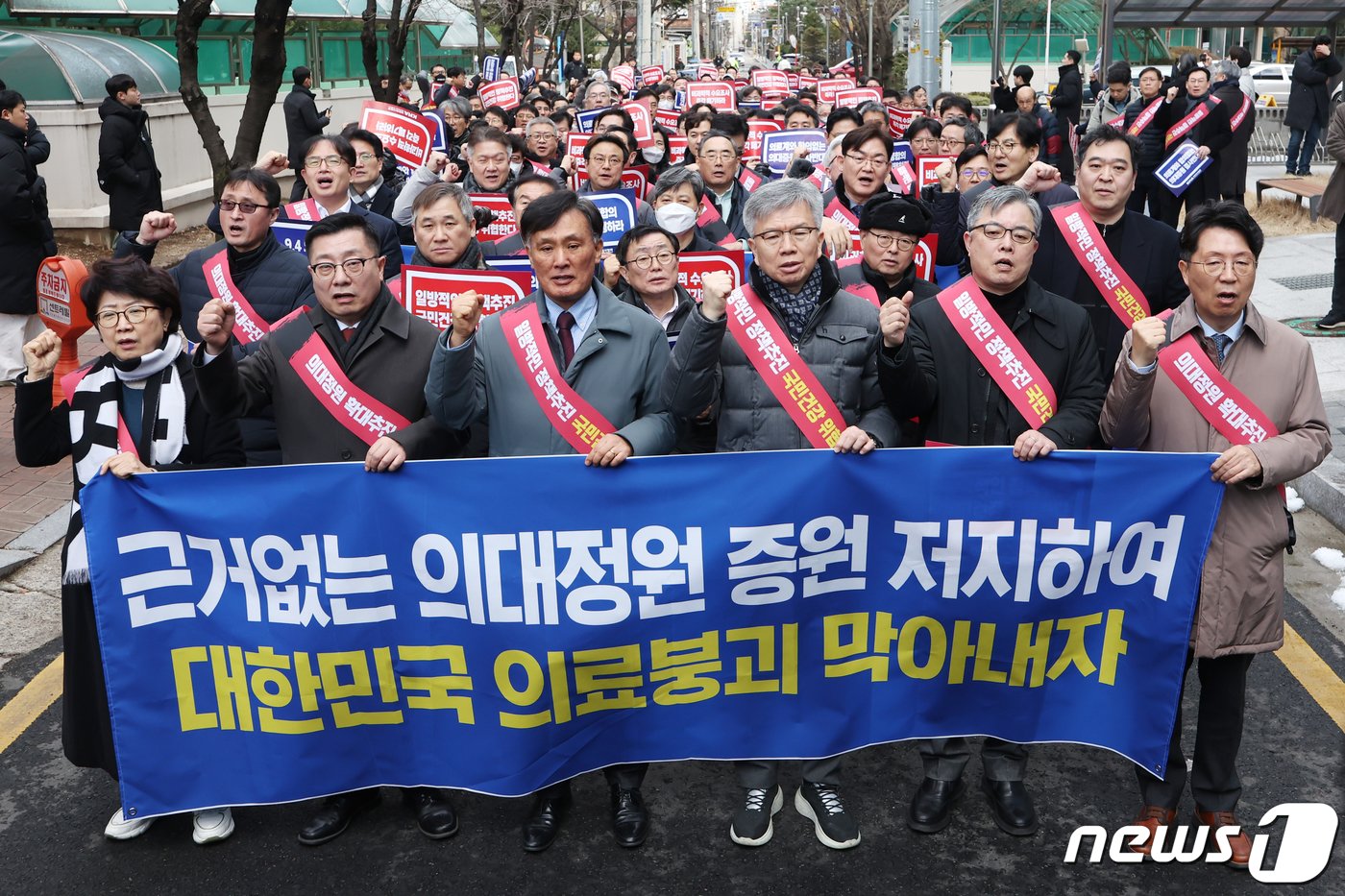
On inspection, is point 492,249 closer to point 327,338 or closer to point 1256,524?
point 327,338

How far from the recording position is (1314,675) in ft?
16.5

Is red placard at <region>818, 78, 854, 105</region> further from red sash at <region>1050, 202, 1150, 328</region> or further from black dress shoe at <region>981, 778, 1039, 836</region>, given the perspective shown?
black dress shoe at <region>981, 778, 1039, 836</region>

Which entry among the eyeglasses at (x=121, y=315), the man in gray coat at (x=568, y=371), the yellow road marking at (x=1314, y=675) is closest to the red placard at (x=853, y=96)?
the yellow road marking at (x=1314, y=675)

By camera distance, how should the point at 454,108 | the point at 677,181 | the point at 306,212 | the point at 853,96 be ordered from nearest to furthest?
the point at 677,181 → the point at 306,212 → the point at 454,108 → the point at 853,96

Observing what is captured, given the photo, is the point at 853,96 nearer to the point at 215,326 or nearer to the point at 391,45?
the point at 391,45

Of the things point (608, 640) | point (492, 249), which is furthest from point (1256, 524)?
point (492, 249)

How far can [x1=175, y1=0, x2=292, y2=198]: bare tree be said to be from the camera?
11.9m

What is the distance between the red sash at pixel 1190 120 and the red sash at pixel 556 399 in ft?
33.8

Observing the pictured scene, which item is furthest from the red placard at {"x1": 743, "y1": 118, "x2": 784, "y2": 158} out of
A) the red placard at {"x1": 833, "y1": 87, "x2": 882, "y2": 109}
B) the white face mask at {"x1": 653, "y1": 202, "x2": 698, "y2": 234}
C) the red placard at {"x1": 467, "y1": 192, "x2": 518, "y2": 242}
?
the white face mask at {"x1": 653, "y1": 202, "x2": 698, "y2": 234}

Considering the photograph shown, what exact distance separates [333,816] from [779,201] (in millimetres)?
2287

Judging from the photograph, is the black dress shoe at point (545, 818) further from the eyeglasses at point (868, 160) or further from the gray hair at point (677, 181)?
the eyeglasses at point (868, 160)

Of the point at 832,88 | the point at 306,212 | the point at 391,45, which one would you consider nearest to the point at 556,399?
the point at 306,212

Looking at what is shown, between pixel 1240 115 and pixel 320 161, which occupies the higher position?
pixel 1240 115

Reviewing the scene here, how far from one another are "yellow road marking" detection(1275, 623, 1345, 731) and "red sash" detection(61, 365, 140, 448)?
4.04 meters
